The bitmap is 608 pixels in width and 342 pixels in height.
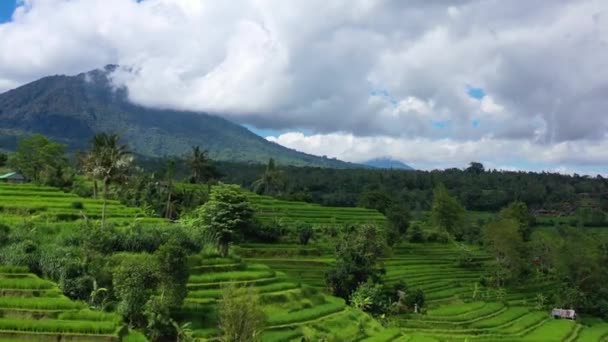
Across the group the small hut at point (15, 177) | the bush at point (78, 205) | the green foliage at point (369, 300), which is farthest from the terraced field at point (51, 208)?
the small hut at point (15, 177)

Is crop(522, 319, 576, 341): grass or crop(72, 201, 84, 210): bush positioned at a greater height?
crop(72, 201, 84, 210): bush

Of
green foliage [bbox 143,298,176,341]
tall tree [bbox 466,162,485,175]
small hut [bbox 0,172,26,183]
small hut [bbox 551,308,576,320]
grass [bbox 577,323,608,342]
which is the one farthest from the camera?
tall tree [bbox 466,162,485,175]

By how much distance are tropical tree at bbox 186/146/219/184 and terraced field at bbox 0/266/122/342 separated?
5540 cm

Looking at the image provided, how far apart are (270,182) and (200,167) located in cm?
1492

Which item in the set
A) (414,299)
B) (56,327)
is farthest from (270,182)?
(56,327)

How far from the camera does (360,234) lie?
46.1 meters

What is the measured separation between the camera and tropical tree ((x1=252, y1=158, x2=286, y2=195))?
90375mm

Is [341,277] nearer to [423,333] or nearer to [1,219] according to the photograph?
[423,333]

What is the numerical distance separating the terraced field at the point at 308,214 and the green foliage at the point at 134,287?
36.8 meters

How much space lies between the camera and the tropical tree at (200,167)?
7888 cm

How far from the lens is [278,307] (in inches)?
1179

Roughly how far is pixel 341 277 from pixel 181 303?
18607 mm

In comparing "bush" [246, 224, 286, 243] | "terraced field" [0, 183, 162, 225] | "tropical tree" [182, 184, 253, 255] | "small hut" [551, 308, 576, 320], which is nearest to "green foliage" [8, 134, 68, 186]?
"terraced field" [0, 183, 162, 225]

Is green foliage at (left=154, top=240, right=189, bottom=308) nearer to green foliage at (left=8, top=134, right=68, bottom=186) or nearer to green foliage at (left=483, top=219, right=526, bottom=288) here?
green foliage at (left=483, top=219, right=526, bottom=288)
